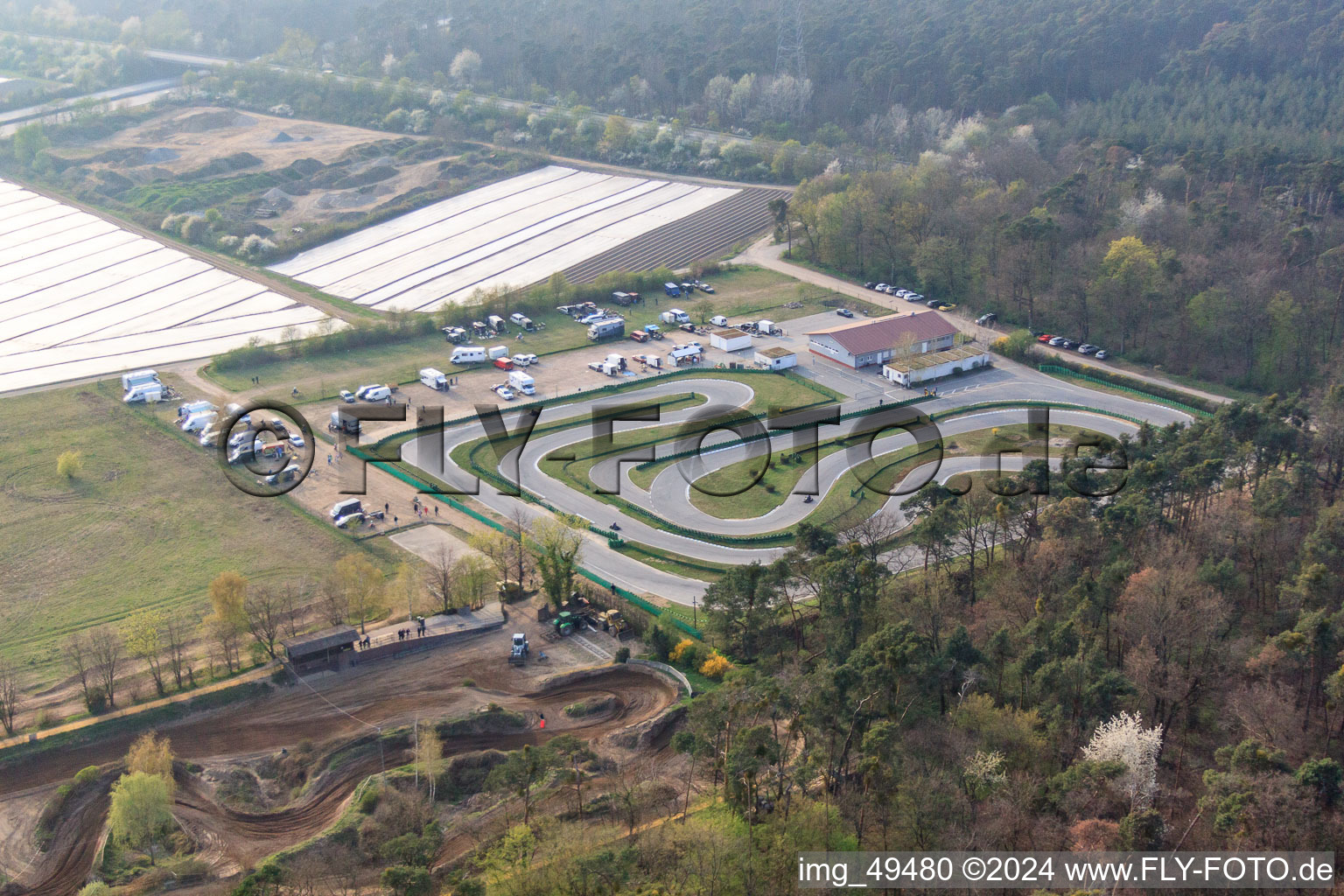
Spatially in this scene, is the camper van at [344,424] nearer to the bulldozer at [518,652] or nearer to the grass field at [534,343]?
the grass field at [534,343]

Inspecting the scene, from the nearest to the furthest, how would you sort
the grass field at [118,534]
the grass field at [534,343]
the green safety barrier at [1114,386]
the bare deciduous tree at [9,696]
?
1. the bare deciduous tree at [9,696]
2. the grass field at [118,534]
3. the green safety barrier at [1114,386]
4. the grass field at [534,343]

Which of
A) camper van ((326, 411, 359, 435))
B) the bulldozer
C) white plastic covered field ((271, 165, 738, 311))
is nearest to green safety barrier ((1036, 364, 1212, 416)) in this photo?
white plastic covered field ((271, 165, 738, 311))

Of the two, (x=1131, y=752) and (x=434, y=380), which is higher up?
(x=1131, y=752)

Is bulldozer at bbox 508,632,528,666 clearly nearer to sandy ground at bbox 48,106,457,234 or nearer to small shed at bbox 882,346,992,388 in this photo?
small shed at bbox 882,346,992,388

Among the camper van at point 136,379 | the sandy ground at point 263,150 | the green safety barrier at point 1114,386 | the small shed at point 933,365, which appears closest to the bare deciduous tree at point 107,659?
the camper van at point 136,379

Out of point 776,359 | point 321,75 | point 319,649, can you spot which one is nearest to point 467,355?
point 776,359

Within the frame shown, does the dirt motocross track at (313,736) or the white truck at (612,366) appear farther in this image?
the white truck at (612,366)

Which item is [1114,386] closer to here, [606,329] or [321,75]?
[606,329]
